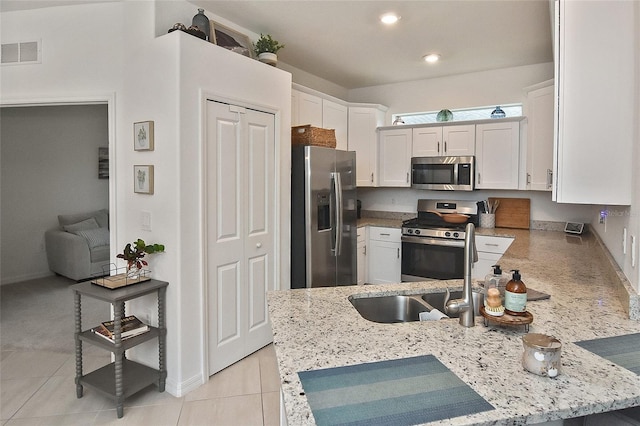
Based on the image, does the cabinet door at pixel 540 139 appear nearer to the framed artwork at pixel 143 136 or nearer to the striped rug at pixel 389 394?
the striped rug at pixel 389 394

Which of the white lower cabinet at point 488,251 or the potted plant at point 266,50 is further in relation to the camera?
the white lower cabinet at point 488,251

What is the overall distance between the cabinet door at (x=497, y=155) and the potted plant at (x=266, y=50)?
2467mm

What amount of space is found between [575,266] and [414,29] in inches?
89.4

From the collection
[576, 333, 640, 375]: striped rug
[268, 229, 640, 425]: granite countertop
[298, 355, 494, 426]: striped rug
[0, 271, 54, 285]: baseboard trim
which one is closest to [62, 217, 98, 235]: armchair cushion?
[0, 271, 54, 285]: baseboard trim

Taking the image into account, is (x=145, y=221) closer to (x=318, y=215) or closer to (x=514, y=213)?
(x=318, y=215)

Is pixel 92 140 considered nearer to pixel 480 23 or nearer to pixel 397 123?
pixel 397 123

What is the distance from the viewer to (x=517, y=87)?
4.43 meters

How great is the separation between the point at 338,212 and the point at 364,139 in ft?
5.13

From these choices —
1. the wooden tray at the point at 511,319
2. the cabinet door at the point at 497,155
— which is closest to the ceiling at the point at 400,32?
the cabinet door at the point at 497,155

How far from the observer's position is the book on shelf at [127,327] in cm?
240

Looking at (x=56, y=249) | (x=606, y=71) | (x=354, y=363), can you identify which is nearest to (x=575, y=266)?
(x=606, y=71)

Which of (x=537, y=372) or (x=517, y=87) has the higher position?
(x=517, y=87)

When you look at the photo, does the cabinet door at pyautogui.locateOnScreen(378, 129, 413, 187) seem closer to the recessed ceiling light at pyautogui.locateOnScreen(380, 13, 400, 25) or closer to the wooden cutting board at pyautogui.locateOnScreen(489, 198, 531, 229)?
the wooden cutting board at pyautogui.locateOnScreen(489, 198, 531, 229)

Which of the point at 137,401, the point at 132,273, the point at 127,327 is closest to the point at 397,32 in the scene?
the point at 132,273
